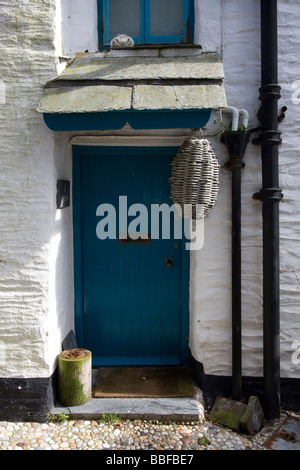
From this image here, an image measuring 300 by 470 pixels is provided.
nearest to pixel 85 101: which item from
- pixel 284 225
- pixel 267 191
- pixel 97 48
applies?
pixel 97 48

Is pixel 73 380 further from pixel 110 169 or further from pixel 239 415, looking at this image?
pixel 110 169

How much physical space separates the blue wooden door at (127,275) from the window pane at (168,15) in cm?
131

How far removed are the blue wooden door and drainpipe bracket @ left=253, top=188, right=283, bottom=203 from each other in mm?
1027

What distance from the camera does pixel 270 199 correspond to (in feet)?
12.3

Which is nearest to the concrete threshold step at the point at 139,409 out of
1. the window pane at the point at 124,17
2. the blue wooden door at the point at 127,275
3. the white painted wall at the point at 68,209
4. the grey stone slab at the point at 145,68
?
the white painted wall at the point at 68,209

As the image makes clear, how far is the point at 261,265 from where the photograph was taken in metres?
3.94

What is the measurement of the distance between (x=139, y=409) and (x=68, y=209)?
6.89ft

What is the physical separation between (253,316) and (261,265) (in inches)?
20.3

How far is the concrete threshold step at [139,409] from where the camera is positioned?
11.9ft

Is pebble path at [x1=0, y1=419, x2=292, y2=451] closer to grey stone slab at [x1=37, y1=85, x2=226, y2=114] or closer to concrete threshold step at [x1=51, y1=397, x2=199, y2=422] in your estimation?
concrete threshold step at [x1=51, y1=397, x2=199, y2=422]

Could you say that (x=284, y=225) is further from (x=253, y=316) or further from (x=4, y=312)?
(x=4, y=312)

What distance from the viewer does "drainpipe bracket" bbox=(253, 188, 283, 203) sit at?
3732 millimetres

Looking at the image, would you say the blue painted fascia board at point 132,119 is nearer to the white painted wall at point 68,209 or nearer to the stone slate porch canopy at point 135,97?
the stone slate porch canopy at point 135,97
